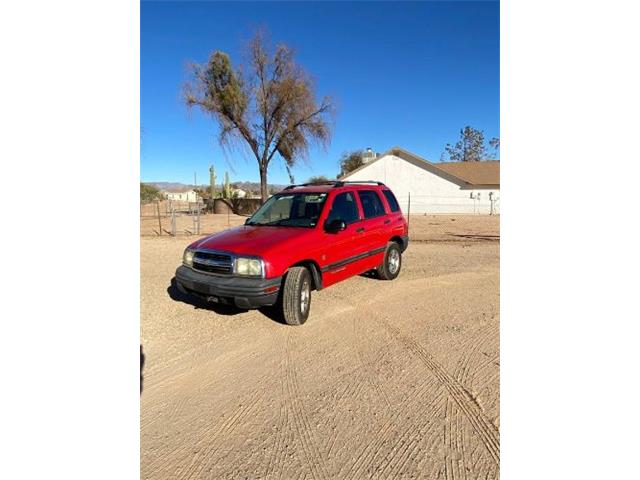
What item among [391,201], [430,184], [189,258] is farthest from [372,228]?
[430,184]

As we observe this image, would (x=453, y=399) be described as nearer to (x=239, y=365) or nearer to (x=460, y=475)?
(x=460, y=475)

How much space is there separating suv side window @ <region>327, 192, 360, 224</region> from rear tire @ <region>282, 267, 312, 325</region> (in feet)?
3.63

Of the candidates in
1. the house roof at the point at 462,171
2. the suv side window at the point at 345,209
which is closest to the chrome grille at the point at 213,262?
the suv side window at the point at 345,209

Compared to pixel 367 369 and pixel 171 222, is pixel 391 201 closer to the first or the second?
pixel 367 369

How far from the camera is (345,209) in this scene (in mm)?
5504

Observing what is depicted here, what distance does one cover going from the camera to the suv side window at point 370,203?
591cm

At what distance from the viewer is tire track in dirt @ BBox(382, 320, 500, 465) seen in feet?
7.57

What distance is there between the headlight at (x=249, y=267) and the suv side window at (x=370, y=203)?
2399 mm

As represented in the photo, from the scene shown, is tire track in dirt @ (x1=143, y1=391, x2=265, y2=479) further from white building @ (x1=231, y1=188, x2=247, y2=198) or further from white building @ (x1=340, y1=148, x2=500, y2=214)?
white building @ (x1=231, y1=188, x2=247, y2=198)

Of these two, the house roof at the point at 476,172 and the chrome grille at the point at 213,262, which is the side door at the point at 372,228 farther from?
the house roof at the point at 476,172

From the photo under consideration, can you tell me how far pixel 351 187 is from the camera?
584cm

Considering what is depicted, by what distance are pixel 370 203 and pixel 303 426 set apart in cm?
421
